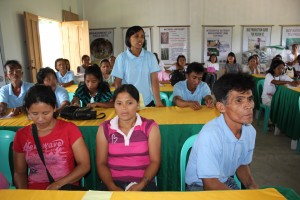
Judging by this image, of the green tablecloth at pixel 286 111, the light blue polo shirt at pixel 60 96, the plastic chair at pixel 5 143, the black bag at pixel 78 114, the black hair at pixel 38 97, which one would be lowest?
the green tablecloth at pixel 286 111

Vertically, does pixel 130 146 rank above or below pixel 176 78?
below

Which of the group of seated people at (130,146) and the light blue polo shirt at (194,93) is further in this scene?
the light blue polo shirt at (194,93)

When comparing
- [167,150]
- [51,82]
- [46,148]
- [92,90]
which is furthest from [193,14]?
[46,148]

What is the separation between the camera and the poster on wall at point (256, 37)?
7.57 metres

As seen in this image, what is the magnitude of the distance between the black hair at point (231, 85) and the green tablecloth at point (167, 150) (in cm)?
68

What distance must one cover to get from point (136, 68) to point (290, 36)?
6.87m

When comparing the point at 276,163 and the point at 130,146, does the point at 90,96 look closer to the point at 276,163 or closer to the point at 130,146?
the point at 130,146

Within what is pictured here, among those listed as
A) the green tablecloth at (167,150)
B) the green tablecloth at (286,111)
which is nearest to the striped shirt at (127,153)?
the green tablecloth at (167,150)

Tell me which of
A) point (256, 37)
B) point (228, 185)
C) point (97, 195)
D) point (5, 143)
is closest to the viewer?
point (97, 195)

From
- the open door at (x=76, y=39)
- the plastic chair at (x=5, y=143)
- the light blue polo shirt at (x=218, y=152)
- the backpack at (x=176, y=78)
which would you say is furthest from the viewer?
the open door at (x=76, y=39)

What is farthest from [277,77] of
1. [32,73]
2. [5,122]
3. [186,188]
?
[32,73]

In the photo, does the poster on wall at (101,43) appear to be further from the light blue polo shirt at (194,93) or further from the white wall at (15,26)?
the light blue polo shirt at (194,93)

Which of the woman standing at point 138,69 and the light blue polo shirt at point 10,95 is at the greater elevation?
the woman standing at point 138,69

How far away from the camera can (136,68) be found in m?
2.66
